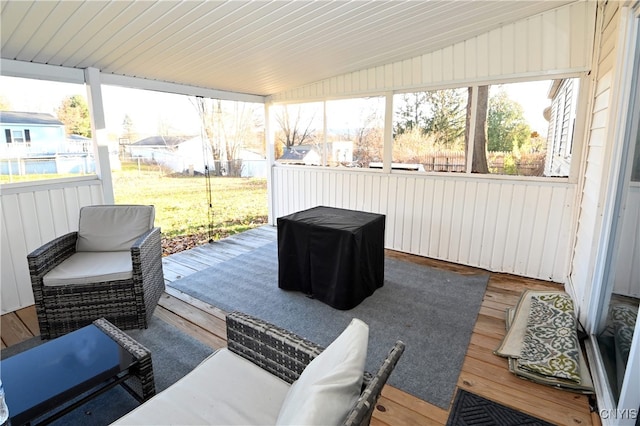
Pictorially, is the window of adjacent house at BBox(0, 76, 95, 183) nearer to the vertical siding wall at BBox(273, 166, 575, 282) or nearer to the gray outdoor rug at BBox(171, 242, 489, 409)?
the gray outdoor rug at BBox(171, 242, 489, 409)

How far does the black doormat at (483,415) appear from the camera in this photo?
173cm

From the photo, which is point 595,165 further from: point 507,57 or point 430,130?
point 430,130

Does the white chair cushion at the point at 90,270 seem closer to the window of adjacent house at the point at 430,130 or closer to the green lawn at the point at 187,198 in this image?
the green lawn at the point at 187,198

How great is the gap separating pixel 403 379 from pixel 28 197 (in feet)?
11.2

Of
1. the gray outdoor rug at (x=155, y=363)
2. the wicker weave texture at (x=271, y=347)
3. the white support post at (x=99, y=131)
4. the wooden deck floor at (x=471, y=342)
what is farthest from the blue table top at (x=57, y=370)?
the white support post at (x=99, y=131)

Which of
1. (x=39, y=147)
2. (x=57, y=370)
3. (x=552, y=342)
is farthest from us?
(x=39, y=147)

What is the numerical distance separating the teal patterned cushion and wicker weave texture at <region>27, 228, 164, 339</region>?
8.91 feet

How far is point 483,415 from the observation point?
178 cm

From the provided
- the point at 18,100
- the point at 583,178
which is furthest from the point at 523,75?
the point at 18,100

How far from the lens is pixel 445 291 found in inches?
127

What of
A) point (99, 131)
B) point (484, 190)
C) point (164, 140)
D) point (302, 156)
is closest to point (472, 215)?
point (484, 190)

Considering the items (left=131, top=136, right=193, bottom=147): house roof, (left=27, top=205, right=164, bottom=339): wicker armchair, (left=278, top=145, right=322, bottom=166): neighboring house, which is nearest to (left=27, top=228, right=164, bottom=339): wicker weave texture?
(left=27, top=205, right=164, bottom=339): wicker armchair

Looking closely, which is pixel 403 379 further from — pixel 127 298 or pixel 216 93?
pixel 216 93

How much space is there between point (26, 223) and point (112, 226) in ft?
2.42
